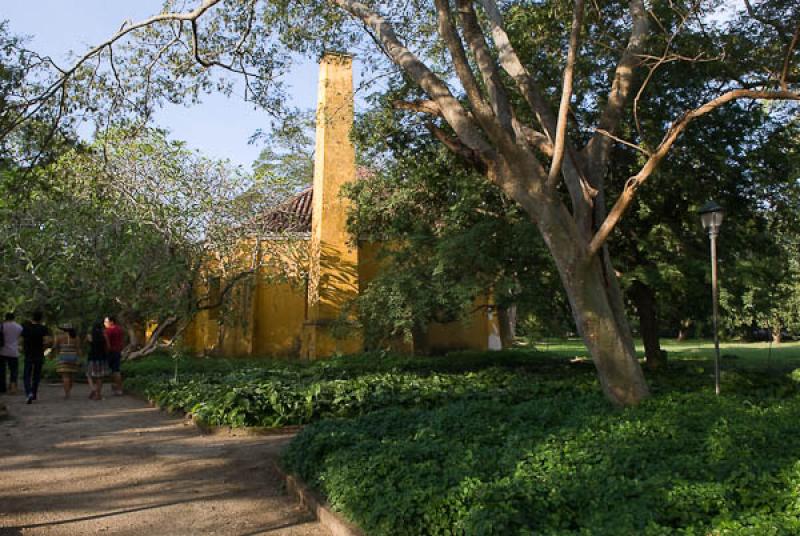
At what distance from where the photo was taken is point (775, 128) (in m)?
13.0

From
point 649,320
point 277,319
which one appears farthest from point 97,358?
point 649,320

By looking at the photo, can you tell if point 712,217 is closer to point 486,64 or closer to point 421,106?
point 486,64

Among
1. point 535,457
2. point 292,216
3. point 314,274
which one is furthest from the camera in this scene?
point 292,216

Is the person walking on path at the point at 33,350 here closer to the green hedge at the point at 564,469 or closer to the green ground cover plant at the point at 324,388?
the green ground cover plant at the point at 324,388

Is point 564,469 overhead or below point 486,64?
below

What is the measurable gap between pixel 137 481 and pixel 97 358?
6938 mm

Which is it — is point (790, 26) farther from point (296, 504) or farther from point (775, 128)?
point (296, 504)

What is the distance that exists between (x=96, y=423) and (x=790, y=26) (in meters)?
12.0

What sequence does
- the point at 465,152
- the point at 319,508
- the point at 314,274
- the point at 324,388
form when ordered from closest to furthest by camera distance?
the point at 319,508, the point at 465,152, the point at 324,388, the point at 314,274

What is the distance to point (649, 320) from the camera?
14375 millimetres

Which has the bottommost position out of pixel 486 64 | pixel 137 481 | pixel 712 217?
pixel 137 481

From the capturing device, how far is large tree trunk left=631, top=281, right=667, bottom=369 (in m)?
14.0

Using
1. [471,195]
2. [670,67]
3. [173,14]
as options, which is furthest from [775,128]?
[173,14]

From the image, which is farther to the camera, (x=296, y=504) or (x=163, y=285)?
(x=163, y=285)
